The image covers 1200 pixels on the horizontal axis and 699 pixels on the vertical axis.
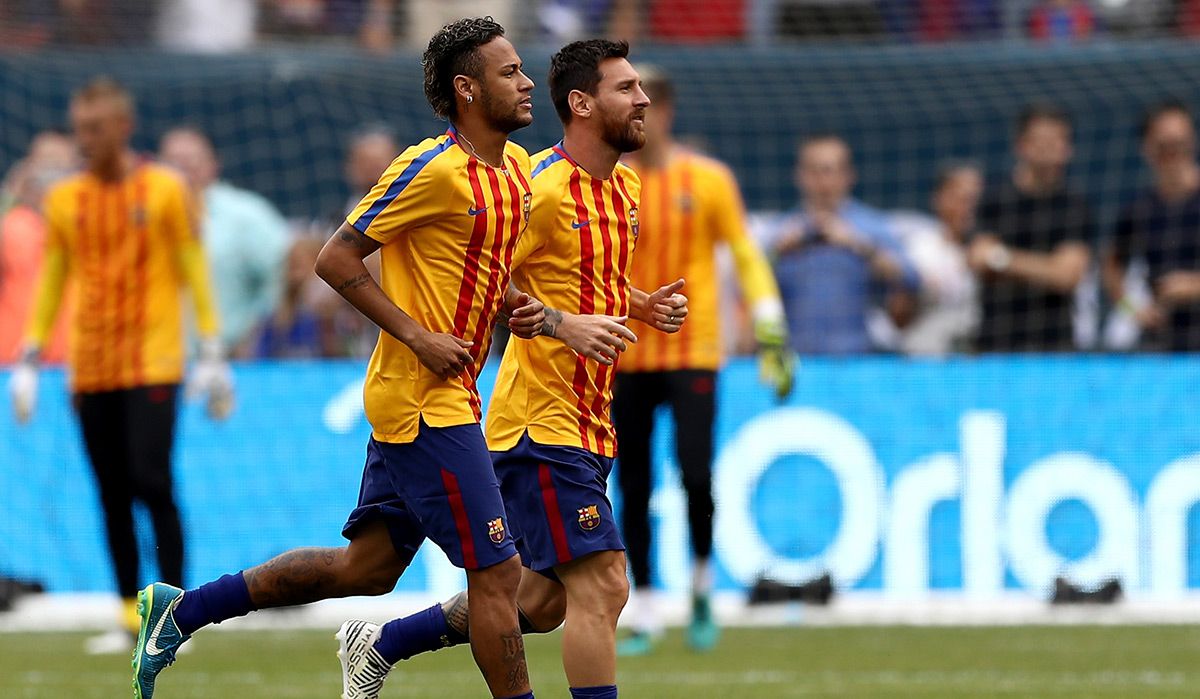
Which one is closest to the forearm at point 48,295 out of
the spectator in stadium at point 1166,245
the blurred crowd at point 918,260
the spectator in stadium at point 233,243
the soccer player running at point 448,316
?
the blurred crowd at point 918,260

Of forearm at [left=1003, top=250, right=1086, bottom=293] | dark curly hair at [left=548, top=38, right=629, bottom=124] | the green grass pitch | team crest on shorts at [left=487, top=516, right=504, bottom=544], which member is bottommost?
the green grass pitch

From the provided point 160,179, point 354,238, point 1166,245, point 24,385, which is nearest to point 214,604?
point 354,238

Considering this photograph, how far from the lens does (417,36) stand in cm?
1467

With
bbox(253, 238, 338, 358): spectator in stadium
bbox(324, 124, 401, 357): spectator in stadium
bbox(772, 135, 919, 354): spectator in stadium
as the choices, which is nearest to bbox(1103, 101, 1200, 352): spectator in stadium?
bbox(772, 135, 919, 354): spectator in stadium

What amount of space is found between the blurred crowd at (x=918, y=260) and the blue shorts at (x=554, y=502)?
232 inches

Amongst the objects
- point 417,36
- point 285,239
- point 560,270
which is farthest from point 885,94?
point 560,270

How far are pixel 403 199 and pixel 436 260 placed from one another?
8.6 inches

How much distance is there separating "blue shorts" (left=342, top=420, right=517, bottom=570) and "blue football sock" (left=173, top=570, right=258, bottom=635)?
2.46 ft

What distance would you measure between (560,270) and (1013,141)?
29.5ft

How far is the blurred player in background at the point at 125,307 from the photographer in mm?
9344

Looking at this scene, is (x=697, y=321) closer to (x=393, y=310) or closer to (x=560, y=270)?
(x=560, y=270)

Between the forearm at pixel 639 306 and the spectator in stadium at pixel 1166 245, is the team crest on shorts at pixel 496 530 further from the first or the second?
the spectator in stadium at pixel 1166 245

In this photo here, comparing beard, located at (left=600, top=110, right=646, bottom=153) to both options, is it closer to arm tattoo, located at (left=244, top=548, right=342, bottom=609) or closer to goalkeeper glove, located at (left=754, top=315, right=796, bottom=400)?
arm tattoo, located at (left=244, top=548, right=342, bottom=609)

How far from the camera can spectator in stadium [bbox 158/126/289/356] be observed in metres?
12.3
